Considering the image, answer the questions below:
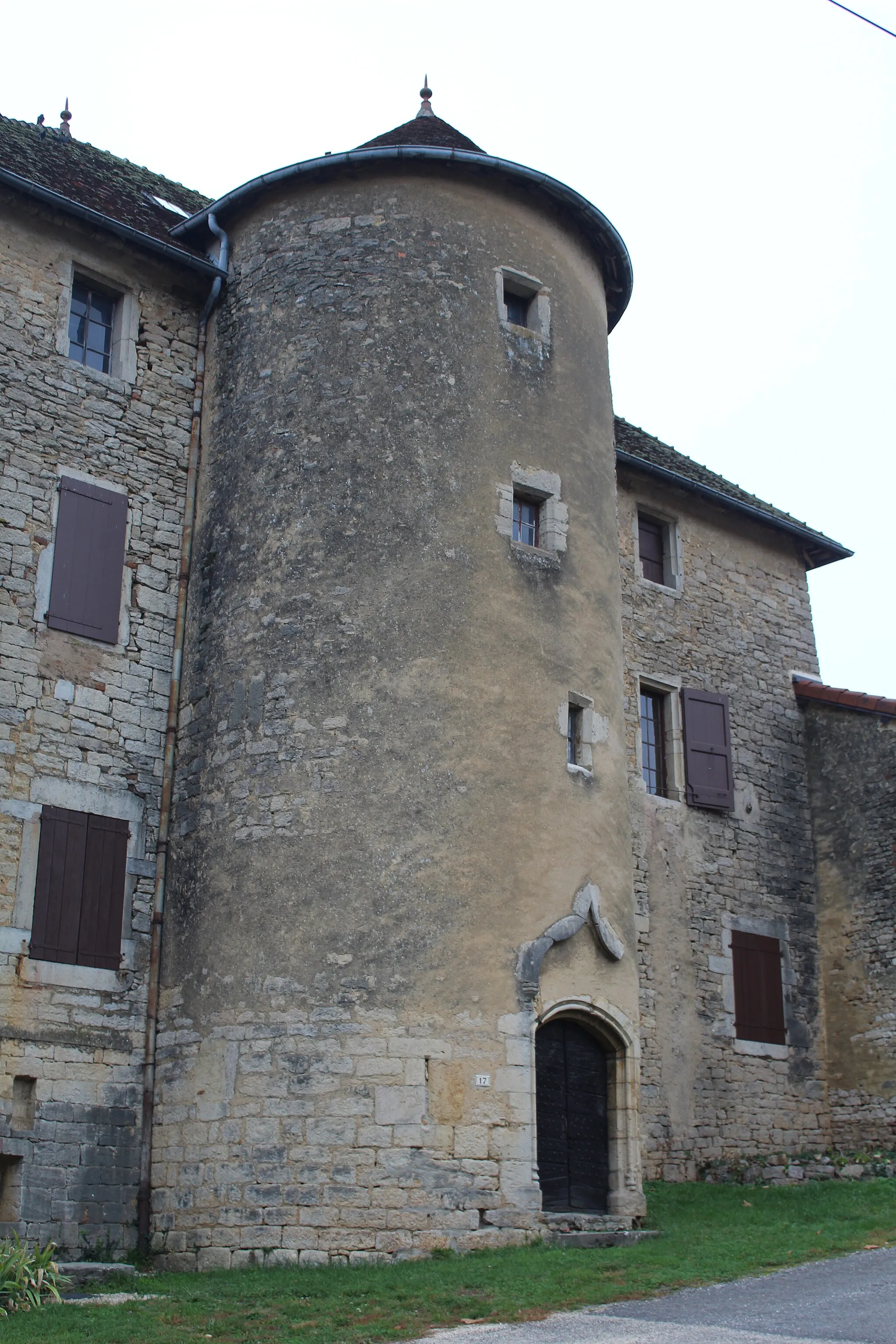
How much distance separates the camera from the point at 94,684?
13711mm

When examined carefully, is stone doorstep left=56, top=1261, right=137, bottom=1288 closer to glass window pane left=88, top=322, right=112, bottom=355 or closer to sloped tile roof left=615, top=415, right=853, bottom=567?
glass window pane left=88, top=322, right=112, bottom=355

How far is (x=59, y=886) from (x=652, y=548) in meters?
9.38

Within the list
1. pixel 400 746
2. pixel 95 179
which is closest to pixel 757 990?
pixel 400 746

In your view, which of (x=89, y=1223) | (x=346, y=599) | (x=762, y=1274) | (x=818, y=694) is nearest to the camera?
(x=762, y=1274)

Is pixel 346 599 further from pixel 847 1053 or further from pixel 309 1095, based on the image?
pixel 847 1053

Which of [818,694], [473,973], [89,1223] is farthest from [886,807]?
[89,1223]

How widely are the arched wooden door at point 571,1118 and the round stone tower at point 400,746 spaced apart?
0.03 m

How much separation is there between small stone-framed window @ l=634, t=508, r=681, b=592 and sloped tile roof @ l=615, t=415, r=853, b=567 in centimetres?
56

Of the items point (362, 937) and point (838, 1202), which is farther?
point (838, 1202)

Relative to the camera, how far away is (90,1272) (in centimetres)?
1114

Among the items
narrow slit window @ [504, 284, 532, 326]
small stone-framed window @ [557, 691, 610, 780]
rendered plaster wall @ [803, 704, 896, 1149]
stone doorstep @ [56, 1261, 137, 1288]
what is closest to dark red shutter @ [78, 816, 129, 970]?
stone doorstep @ [56, 1261, 137, 1288]

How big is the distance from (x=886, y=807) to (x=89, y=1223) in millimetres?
10689

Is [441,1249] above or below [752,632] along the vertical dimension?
below

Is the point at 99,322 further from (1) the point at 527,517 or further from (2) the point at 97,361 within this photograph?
(1) the point at 527,517
